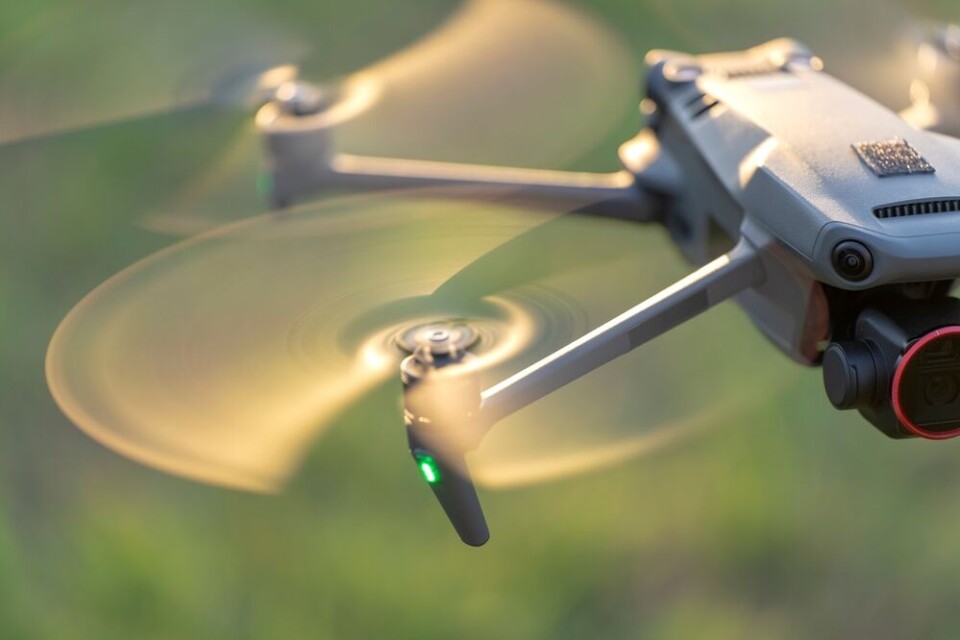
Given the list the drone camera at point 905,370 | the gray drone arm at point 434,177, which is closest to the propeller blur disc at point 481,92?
the gray drone arm at point 434,177

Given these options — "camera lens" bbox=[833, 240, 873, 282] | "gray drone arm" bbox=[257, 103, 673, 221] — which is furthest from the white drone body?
"gray drone arm" bbox=[257, 103, 673, 221]

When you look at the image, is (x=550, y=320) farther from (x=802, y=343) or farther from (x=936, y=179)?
(x=936, y=179)

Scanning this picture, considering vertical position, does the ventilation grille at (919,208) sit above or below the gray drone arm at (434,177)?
above

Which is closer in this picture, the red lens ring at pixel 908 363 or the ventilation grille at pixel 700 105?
the red lens ring at pixel 908 363

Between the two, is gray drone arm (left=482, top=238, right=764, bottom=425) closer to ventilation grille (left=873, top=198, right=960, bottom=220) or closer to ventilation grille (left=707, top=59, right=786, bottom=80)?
ventilation grille (left=873, top=198, right=960, bottom=220)

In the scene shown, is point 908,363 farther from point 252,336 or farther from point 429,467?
point 252,336

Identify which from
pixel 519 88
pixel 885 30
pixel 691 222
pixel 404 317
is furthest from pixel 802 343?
pixel 885 30

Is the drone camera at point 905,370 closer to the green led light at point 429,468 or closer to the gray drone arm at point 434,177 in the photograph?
the green led light at point 429,468
